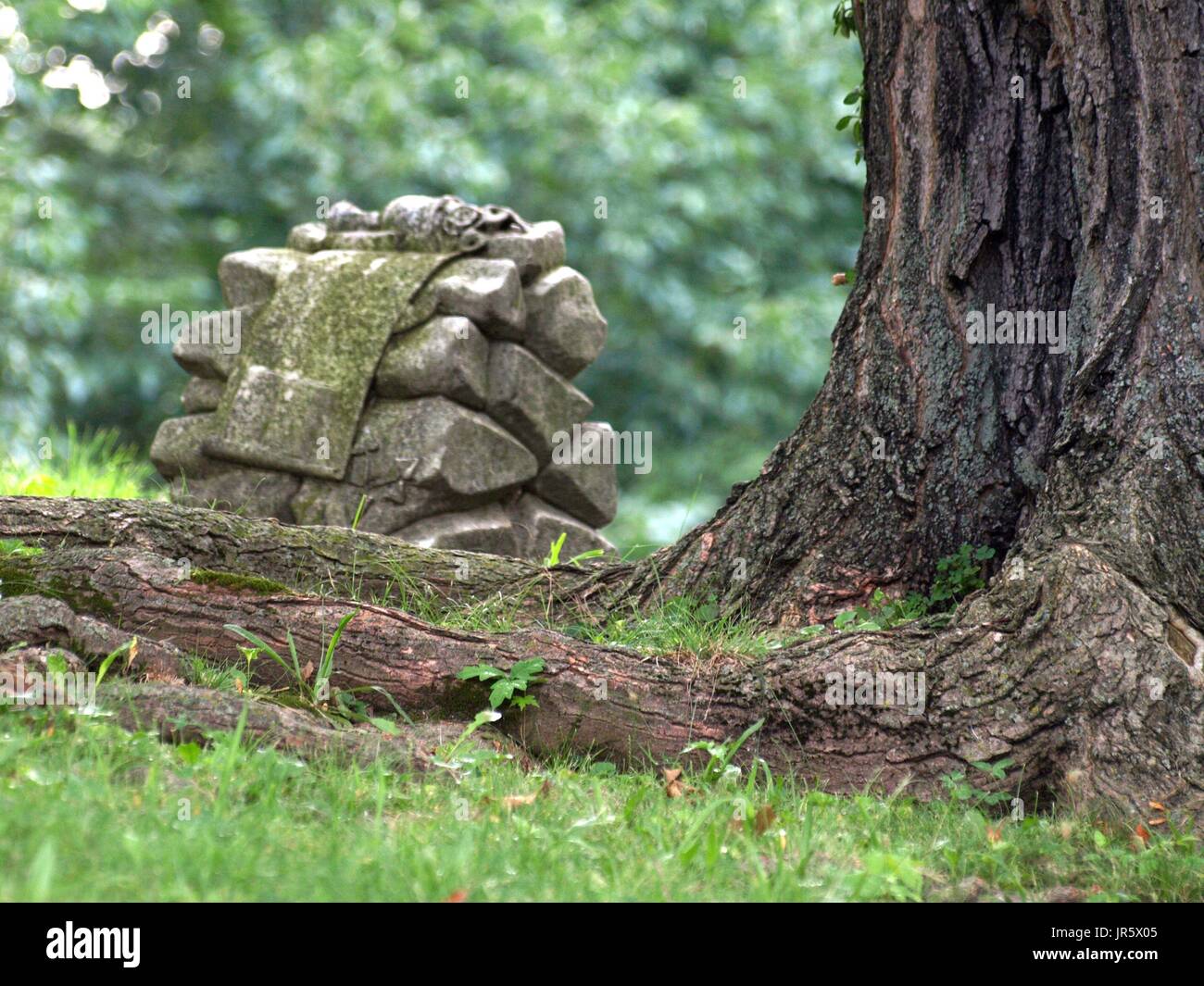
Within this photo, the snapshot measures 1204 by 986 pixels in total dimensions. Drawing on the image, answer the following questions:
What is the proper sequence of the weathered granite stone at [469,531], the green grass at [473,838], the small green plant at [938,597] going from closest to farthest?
the green grass at [473,838], the small green plant at [938,597], the weathered granite stone at [469,531]

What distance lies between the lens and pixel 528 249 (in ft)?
17.7

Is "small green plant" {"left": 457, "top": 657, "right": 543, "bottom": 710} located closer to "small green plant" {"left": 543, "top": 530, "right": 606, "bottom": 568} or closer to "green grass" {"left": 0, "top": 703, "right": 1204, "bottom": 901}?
"green grass" {"left": 0, "top": 703, "right": 1204, "bottom": 901}

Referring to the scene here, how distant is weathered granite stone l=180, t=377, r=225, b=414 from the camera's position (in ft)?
17.7

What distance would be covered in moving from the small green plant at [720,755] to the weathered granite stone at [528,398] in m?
2.37

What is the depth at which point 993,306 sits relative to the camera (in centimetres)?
378

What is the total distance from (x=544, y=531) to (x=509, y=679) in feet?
7.04

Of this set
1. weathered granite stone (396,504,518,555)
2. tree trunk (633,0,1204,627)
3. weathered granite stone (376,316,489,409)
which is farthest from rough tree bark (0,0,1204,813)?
weathered granite stone (376,316,489,409)

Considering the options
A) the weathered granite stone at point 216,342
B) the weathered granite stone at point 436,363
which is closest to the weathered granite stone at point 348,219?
the weathered granite stone at point 216,342

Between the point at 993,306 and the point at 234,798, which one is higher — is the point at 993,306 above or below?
above

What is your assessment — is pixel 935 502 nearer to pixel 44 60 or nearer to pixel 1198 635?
pixel 1198 635

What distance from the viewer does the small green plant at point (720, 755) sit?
3059 millimetres

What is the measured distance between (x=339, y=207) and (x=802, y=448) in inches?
106

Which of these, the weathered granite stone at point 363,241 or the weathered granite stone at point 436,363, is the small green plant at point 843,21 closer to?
the weathered granite stone at point 436,363
